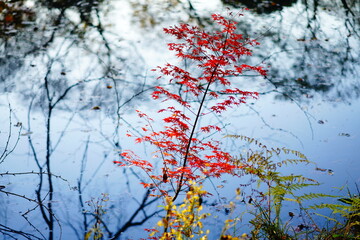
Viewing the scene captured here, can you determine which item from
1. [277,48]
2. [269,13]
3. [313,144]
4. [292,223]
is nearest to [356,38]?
[277,48]

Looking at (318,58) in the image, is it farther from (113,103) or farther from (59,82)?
(59,82)

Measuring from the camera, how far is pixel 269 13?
11.1 metres

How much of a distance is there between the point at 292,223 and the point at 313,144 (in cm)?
168

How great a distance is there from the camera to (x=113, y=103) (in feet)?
18.7

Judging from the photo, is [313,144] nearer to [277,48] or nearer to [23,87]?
[277,48]

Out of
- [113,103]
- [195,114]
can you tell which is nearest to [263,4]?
[113,103]

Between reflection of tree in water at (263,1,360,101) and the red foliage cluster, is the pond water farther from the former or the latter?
the red foliage cluster

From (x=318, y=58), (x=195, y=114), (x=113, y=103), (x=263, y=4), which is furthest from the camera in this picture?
(x=263, y=4)

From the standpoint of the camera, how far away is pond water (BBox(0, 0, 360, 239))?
11.6 ft

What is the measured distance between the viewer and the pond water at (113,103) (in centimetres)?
354

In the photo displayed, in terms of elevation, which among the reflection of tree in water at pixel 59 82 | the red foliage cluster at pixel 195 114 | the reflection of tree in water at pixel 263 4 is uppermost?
the reflection of tree in water at pixel 263 4

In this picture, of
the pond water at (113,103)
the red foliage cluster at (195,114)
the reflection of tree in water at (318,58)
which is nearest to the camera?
the red foliage cluster at (195,114)

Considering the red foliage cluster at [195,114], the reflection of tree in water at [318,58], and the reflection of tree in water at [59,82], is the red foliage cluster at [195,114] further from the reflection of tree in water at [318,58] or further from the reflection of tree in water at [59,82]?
the reflection of tree in water at [318,58]

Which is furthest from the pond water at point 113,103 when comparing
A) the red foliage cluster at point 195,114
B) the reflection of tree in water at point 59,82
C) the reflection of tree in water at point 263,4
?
the reflection of tree in water at point 263,4
